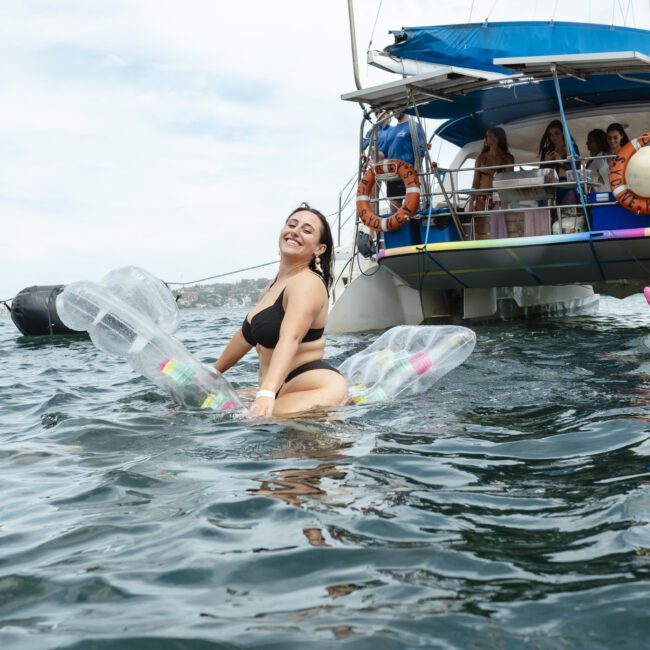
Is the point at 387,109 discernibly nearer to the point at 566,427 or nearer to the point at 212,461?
the point at 566,427

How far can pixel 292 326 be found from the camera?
4852mm

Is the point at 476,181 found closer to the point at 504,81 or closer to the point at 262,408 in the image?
the point at 504,81

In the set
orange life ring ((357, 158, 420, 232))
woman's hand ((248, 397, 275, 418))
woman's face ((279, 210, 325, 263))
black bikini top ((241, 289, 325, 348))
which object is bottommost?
woman's hand ((248, 397, 275, 418))

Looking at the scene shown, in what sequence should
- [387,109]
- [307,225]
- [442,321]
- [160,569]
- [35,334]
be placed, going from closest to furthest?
[160,569]
[307,225]
[387,109]
[442,321]
[35,334]

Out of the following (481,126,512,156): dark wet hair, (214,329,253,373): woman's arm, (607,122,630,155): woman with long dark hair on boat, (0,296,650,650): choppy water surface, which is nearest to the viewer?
(0,296,650,650): choppy water surface

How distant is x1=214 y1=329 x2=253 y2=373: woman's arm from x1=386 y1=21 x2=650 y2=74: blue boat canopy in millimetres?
7917

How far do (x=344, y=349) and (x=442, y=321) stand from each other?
369 cm

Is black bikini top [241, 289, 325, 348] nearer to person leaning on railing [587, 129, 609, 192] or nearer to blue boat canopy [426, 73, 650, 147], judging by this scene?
person leaning on railing [587, 129, 609, 192]

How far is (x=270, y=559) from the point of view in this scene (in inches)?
101

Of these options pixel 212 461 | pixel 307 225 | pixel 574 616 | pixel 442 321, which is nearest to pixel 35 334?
Result: pixel 442 321

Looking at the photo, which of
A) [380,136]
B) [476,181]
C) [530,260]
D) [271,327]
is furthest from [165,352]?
[476,181]

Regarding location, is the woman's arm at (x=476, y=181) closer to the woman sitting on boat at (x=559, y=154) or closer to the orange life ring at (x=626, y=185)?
the woman sitting on boat at (x=559, y=154)

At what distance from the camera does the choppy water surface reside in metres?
2.11

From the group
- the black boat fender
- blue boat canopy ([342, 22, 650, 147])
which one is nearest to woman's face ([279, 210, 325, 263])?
blue boat canopy ([342, 22, 650, 147])
